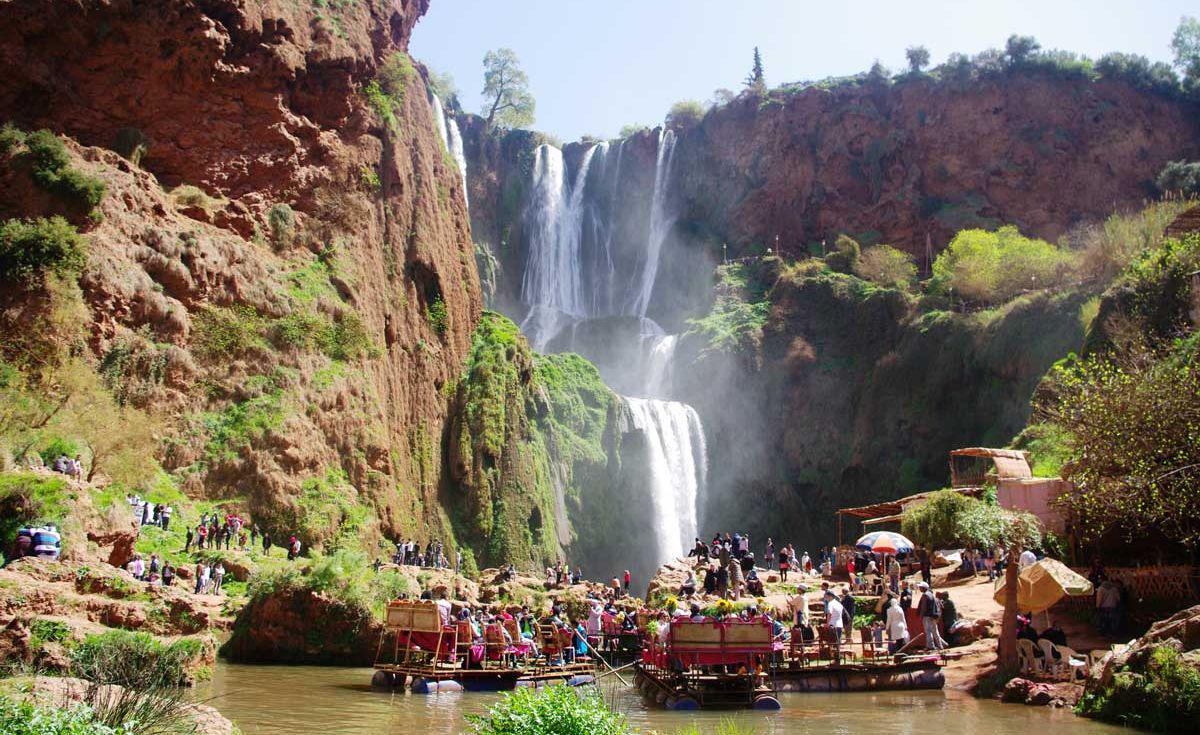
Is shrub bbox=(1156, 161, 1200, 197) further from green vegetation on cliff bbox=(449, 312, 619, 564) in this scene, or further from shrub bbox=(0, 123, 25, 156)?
shrub bbox=(0, 123, 25, 156)

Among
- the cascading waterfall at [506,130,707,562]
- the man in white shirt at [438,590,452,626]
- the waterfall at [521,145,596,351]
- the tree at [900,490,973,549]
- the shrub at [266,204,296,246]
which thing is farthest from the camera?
the waterfall at [521,145,596,351]

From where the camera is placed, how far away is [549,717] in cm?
791

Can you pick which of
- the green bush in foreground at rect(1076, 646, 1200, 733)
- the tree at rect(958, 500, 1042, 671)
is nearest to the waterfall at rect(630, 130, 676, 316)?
the tree at rect(958, 500, 1042, 671)

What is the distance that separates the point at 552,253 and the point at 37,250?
47231mm

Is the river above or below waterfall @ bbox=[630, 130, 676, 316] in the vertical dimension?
below

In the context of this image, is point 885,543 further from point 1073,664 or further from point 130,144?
point 130,144

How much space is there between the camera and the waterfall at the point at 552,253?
72625 millimetres

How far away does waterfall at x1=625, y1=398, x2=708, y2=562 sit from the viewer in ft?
172

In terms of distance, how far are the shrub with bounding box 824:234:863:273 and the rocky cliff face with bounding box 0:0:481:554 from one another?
3104 centimetres

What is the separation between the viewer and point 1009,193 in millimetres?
66125

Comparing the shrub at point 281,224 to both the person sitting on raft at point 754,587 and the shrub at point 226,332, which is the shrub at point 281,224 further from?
the person sitting on raft at point 754,587

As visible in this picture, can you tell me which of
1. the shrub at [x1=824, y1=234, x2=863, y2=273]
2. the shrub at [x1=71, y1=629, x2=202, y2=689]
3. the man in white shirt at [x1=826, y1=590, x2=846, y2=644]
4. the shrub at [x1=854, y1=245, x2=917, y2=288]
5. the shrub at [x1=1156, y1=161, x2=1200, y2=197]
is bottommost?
the shrub at [x1=71, y1=629, x2=202, y2=689]

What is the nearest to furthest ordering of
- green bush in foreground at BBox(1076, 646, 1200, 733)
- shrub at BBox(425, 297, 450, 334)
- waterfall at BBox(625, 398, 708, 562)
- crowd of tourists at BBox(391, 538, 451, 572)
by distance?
green bush in foreground at BBox(1076, 646, 1200, 733) → crowd of tourists at BBox(391, 538, 451, 572) → shrub at BBox(425, 297, 450, 334) → waterfall at BBox(625, 398, 708, 562)

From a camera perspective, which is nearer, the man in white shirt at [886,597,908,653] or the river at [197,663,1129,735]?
the river at [197,663,1129,735]
